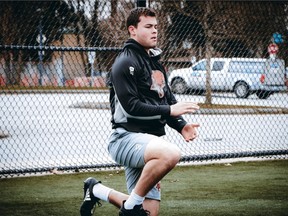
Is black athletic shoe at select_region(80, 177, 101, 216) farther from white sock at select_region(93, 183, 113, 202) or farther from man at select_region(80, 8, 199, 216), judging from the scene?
man at select_region(80, 8, 199, 216)

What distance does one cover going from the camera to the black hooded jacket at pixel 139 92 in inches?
126

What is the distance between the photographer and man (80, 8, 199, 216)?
316 centimetres

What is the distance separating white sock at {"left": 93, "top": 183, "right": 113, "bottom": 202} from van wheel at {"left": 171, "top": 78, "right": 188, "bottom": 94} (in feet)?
21.6

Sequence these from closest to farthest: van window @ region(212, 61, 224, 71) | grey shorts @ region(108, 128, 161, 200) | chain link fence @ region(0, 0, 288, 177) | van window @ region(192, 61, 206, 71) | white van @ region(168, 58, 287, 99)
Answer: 1. grey shorts @ region(108, 128, 161, 200)
2. chain link fence @ region(0, 0, 288, 177)
3. white van @ region(168, 58, 287, 99)
4. van window @ region(192, 61, 206, 71)
5. van window @ region(212, 61, 224, 71)

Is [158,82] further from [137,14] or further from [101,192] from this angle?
[101,192]

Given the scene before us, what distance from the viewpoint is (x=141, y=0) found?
552cm

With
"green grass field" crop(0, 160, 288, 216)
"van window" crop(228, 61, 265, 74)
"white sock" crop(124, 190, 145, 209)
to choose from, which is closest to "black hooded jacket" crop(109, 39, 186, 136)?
"white sock" crop(124, 190, 145, 209)

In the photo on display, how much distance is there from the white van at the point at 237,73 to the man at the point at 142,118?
5511 mm

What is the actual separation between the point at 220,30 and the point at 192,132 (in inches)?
236

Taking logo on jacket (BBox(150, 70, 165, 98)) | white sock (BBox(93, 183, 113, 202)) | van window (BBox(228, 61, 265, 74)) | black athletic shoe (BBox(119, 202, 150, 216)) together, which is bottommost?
van window (BBox(228, 61, 265, 74))

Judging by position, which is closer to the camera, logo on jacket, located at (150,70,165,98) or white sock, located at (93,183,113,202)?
logo on jacket, located at (150,70,165,98)

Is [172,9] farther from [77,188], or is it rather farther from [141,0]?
[77,188]

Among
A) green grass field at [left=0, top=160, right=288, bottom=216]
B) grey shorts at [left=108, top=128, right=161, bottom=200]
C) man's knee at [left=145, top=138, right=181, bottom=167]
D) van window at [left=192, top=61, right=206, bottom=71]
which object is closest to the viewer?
man's knee at [left=145, top=138, right=181, bottom=167]

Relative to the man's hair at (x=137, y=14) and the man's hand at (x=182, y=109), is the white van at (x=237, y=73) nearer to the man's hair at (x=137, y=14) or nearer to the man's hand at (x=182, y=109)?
the man's hair at (x=137, y=14)
